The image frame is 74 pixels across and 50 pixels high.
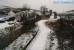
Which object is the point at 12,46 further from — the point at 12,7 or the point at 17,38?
the point at 12,7

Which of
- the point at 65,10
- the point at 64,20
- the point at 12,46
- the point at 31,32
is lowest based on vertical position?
the point at 12,46

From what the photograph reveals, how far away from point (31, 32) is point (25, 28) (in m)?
0.09

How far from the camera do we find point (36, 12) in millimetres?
1770

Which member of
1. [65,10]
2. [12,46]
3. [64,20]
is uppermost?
[65,10]

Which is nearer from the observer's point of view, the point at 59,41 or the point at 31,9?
the point at 59,41

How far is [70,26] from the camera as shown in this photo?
5.56 feet

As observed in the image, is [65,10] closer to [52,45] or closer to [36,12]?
[36,12]

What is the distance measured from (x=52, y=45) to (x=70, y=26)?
34 cm

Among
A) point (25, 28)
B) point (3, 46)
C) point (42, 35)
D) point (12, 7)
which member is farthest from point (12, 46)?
point (12, 7)

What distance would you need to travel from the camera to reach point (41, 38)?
1.67 m

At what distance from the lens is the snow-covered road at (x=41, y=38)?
1616mm

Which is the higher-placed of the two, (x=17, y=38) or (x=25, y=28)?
(x=25, y=28)

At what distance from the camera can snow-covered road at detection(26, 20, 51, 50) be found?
1.62 m

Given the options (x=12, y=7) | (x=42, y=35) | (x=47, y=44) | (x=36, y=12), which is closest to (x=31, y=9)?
(x=36, y=12)
